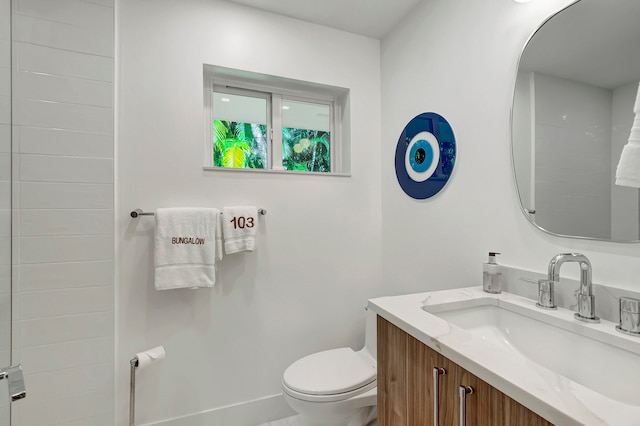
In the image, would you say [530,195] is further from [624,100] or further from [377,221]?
[377,221]

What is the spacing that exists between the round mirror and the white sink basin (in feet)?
0.99

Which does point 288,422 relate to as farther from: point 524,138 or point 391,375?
point 524,138

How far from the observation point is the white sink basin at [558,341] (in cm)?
71

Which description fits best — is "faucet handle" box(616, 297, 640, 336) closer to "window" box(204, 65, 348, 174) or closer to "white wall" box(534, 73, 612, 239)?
"white wall" box(534, 73, 612, 239)

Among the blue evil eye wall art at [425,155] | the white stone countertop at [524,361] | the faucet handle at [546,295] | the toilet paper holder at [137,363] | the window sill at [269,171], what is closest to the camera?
the white stone countertop at [524,361]

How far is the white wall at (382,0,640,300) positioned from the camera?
1.09 meters

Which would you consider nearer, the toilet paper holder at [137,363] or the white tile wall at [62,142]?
the white tile wall at [62,142]

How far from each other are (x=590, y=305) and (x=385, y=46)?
1825 mm

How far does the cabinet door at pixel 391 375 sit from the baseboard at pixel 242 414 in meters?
0.96

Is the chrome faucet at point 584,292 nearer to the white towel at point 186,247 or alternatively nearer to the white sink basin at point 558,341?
the white sink basin at point 558,341

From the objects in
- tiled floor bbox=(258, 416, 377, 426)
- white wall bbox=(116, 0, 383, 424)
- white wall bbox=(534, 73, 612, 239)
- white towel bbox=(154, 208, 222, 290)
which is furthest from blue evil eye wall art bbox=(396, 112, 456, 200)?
tiled floor bbox=(258, 416, 377, 426)

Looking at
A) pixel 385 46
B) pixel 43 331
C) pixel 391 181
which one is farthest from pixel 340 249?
pixel 43 331

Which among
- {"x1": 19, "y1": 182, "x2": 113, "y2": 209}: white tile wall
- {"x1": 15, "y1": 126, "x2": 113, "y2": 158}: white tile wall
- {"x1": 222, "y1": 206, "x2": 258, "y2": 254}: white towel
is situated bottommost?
{"x1": 222, "y1": 206, "x2": 258, "y2": 254}: white towel

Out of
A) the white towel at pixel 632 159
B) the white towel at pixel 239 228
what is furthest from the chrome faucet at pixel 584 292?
the white towel at pixel 239 228
